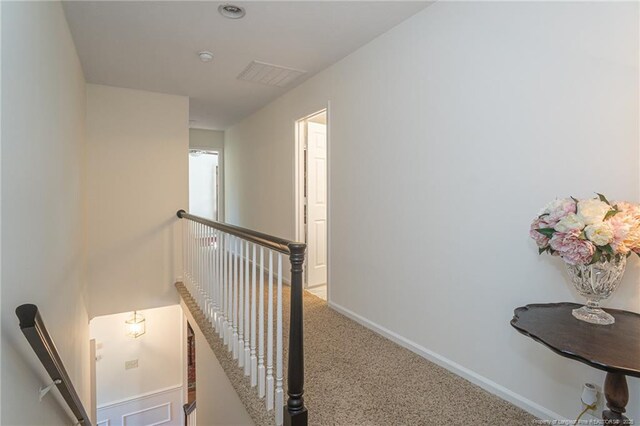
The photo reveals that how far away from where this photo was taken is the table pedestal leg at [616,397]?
1.19m

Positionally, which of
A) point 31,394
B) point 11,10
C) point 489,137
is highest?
point 11,10

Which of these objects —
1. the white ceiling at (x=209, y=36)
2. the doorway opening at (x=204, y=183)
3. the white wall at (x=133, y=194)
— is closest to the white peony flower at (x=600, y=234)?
the white ceiling at (x=209, y=36)

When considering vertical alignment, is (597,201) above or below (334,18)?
below

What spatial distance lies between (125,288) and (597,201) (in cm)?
430

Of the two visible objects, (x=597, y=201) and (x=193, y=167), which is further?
(x=193, y=167)

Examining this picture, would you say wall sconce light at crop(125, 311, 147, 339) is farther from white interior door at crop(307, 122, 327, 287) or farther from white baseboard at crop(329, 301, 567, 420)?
white baseboard at crop(329, 301, 567, 420)

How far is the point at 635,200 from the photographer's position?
53.8 inches

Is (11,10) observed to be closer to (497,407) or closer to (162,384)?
(497,407)

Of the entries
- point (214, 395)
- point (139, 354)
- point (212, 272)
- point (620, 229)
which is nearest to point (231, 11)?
point (212, 272)

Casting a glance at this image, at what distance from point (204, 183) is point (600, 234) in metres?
6.02

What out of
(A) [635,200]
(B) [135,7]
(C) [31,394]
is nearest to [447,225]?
(A) [635,200]

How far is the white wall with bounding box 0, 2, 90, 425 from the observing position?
4.01ft

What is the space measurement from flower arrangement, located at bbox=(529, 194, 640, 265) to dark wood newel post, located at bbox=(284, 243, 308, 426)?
1.00 m

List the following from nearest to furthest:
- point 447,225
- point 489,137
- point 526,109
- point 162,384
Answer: point 526,109, point 489,137, point 447,225, point 162,384
